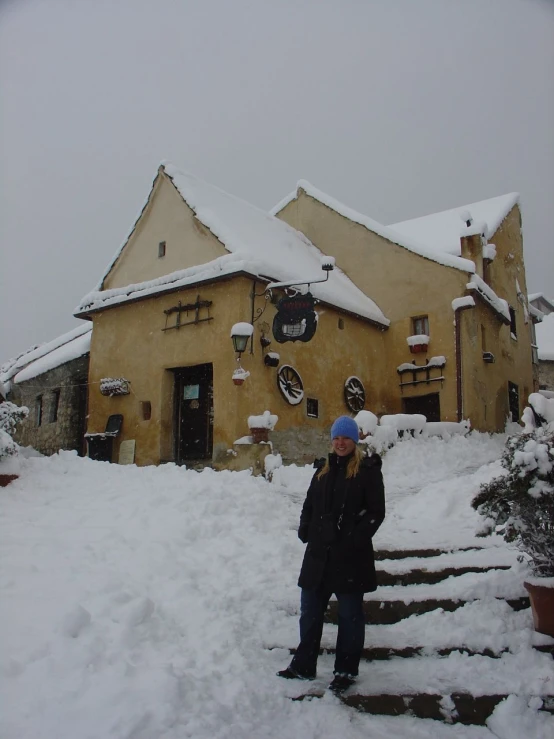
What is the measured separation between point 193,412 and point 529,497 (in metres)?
10.2

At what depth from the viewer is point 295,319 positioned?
12875 millimetres

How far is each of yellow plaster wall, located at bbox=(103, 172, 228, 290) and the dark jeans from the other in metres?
10.4

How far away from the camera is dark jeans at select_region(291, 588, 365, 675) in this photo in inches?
172

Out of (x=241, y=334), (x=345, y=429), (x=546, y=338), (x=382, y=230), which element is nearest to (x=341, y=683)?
(x=345, y=429)

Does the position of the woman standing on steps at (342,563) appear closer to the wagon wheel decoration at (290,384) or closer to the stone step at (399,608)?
the stone step at (399,608)

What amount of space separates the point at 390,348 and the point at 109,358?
7.63m

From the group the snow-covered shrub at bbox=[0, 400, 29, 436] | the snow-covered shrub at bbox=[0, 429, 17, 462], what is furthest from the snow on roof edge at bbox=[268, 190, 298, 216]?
the snow-covered shrub at bbox=[0, 429, 17, 462]

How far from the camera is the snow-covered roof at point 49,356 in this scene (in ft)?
56.3

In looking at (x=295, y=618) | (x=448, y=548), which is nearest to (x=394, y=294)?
(x=448, y=548)

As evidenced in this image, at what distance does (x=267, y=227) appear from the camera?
17609mm

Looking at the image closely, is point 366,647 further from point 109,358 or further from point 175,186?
point 175,186

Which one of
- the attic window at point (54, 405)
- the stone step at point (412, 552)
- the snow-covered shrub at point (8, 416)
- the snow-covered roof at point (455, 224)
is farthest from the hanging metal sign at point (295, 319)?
the attic window at point (54, 405)

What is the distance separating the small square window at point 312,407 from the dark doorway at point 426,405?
3974 millimetres

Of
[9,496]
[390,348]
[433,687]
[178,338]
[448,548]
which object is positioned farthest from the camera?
[390,348]
